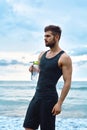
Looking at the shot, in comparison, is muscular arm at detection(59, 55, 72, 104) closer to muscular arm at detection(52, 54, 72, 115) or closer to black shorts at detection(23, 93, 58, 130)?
muscular arm at detection(52, 54, 72, 115)

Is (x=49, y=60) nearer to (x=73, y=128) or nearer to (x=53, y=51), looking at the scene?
(x=53, y=51)

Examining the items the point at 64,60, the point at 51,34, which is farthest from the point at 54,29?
the point at 64,60

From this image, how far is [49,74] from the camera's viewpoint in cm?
390

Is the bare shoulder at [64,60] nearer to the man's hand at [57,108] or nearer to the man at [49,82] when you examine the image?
the man at [49,82]

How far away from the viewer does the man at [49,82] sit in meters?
3.87

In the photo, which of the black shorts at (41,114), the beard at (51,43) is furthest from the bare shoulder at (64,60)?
the black shorts at (41,114)

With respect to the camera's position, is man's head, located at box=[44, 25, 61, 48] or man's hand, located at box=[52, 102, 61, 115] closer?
man's hand, located at box=[52, 102, 61, 115]

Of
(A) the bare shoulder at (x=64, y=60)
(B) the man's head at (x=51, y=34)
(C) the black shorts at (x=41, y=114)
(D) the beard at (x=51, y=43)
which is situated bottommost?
(C) the black shorts at (x=41, y=114)

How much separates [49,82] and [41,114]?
1.05 ft

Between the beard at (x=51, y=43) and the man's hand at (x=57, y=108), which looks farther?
the beard at (x=51, y=43)

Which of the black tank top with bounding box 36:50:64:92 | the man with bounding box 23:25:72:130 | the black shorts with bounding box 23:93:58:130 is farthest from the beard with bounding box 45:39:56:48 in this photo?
the black shorts with bounding box 23:93:58:130

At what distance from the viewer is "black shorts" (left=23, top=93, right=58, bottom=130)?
391 cm

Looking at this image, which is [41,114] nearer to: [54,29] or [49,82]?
[49,82]

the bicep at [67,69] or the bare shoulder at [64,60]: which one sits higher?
the bare shoulder at [64,60]
